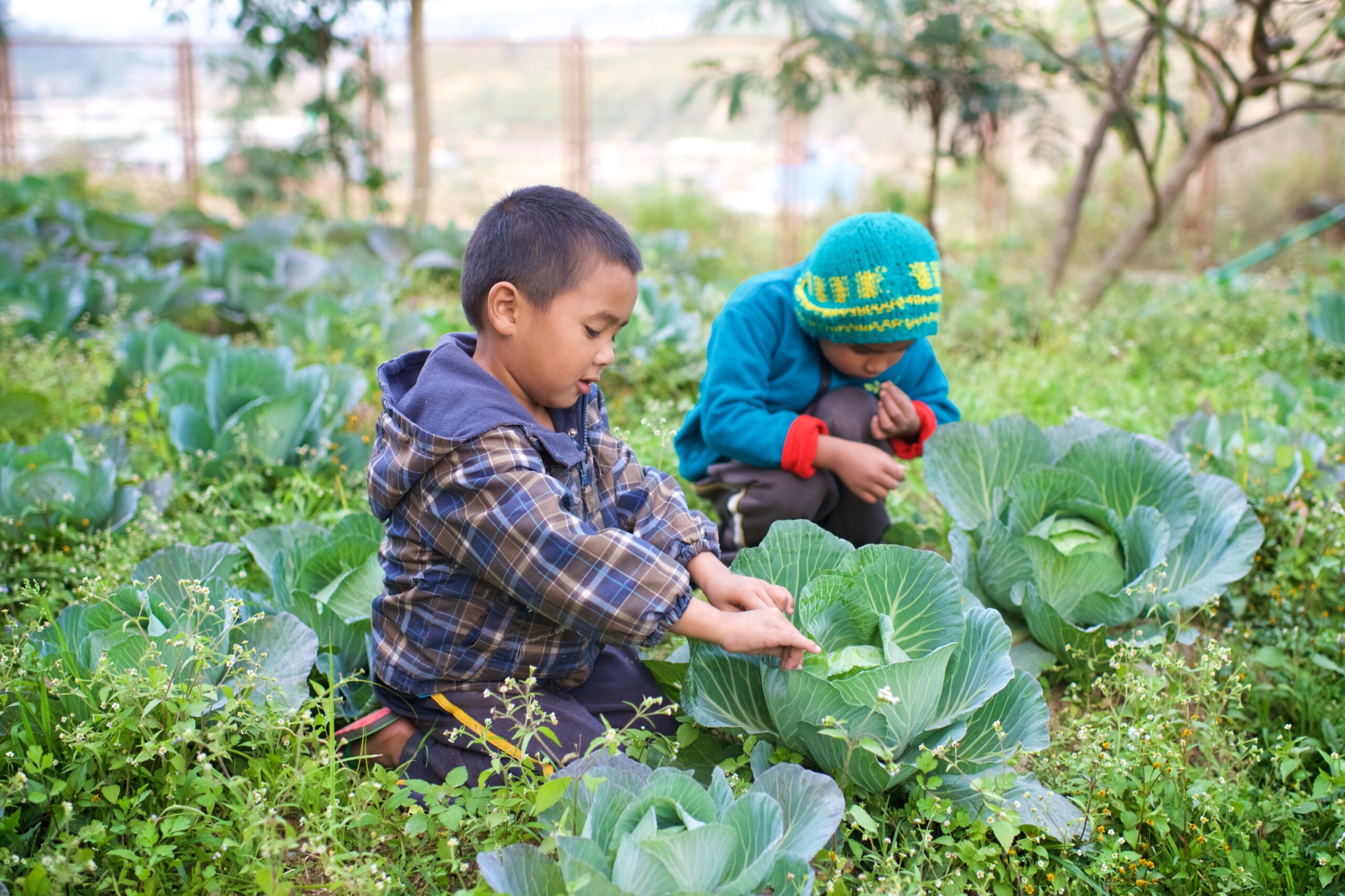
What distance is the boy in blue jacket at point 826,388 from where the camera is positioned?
228 centimetres

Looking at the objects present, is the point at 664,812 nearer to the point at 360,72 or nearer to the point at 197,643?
the point at 197,643

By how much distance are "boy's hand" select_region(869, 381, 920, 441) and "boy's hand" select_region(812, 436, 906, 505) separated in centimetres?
10

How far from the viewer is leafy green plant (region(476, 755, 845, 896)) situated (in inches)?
52.3

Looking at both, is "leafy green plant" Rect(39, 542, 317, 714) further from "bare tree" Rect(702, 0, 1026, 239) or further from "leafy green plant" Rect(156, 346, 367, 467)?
"bare tree" Rect(702, 0, 1026, 239)

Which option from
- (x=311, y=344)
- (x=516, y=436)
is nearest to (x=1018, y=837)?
(x=516, y=436)

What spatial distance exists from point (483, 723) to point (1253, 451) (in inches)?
93.2

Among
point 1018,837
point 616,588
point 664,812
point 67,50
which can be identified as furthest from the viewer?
point 67,50

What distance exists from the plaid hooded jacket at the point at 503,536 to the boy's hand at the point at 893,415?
30.6 inches

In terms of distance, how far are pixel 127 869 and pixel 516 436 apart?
35.2 inches

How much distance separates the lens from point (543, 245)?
167cm

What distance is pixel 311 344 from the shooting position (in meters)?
4.09

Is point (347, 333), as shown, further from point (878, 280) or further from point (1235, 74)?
point (1235, 74)

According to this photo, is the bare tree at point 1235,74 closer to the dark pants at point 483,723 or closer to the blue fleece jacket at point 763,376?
the blue fleece jacket at point 763,376

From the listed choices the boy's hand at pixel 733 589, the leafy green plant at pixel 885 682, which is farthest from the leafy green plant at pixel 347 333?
the leafy green plant at pixel 885 682
